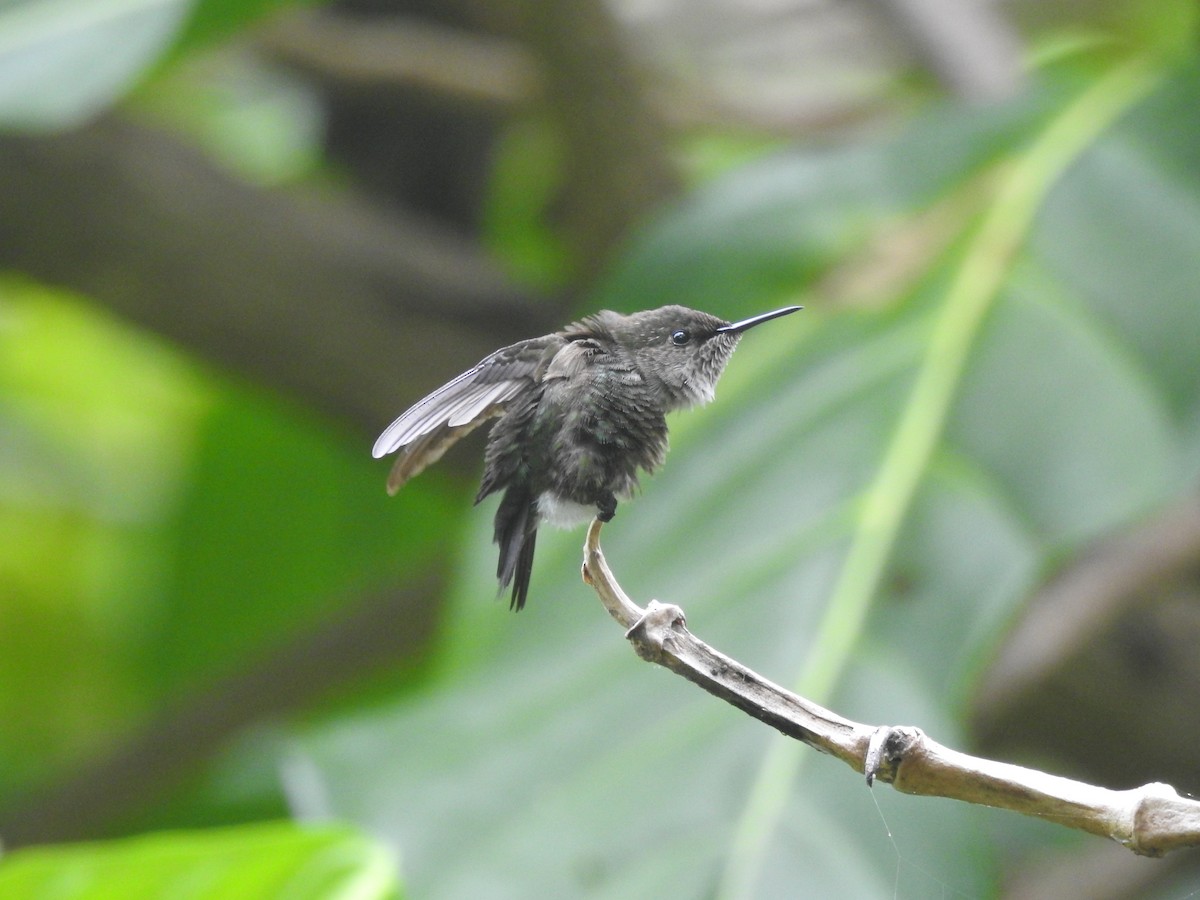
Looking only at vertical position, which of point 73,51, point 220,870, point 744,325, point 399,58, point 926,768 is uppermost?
point 399,58

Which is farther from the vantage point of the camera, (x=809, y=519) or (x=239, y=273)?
(x=239, y=273)

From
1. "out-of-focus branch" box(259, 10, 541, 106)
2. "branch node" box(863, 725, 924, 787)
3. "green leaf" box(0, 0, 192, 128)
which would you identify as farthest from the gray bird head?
"out-of-focus branch" box(259, 10, 541, 106)

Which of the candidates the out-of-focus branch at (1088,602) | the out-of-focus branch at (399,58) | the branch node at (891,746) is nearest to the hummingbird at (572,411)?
the branch node at (891,746)

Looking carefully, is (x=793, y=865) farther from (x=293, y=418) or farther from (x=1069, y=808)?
(x=293, y=418)

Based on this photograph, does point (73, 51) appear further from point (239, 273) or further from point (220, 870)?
point (220, 870)

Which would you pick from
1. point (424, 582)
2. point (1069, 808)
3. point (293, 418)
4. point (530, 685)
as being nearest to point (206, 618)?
point (293, 418)

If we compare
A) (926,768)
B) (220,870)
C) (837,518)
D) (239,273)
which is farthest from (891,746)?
(239,273)

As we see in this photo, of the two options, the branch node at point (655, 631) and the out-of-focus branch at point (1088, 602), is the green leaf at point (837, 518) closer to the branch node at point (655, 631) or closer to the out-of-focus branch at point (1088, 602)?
the out-of-focus branch at point (1088, 602)

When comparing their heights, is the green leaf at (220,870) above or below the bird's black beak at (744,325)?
above
